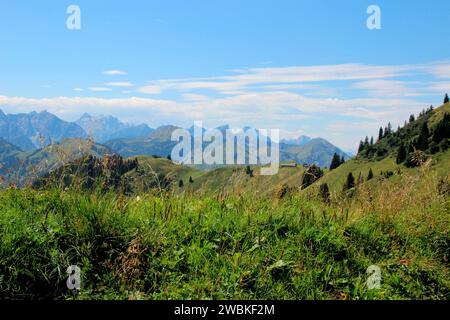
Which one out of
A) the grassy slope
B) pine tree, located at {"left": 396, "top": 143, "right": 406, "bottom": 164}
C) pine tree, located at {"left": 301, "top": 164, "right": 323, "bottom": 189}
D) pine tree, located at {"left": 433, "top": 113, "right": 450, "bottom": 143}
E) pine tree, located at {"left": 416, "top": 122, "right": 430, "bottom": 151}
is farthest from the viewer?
pine tree, located at {"left": 416, "top": 122, "right": 430, "bottom": 151}

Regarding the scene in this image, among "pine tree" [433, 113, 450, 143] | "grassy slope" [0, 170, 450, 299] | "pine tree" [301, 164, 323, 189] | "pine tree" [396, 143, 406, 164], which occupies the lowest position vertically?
"pine tree" [396, 143, 406, 164]

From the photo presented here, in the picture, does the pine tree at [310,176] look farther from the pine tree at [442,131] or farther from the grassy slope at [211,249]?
the pine tree at [442,131]

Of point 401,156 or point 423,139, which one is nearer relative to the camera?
point 401,156

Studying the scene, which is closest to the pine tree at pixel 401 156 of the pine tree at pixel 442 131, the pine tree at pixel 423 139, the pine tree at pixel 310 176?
the pine tree at pixel 423 139

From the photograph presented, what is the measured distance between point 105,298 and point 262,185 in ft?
13.4

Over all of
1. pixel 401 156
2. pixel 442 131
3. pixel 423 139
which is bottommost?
pixel 401 156

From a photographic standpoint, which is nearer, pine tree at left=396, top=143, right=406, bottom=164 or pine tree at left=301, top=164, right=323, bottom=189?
pine tree at left=301, top=164, right=323, bottom=189

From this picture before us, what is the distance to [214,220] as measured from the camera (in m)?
6.29

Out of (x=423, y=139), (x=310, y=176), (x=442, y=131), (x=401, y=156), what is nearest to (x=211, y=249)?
(x=310, y=176)

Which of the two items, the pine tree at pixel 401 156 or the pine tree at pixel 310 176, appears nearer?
the pine tree at pixel 310 176

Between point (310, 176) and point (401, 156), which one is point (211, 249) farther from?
point (401, 156)

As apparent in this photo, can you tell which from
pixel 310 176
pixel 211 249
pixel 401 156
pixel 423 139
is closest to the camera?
pixel 211 249

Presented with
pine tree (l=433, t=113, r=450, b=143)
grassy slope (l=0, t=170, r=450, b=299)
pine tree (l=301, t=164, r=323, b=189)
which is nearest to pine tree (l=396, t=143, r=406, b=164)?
pine tree (l=433, t=113, r=450, b=143)

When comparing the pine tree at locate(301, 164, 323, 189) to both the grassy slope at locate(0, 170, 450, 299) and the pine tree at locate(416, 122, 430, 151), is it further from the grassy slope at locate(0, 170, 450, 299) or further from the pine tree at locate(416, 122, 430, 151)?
the pine tree at locate(416, 122, 430, 151)
